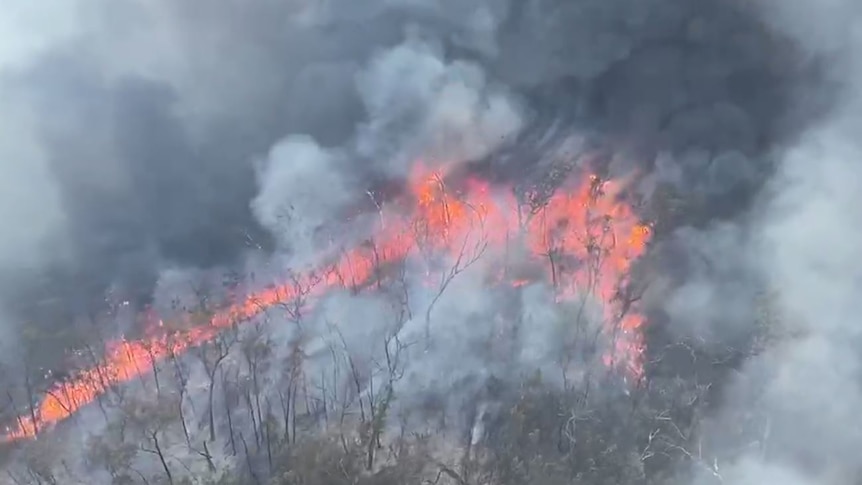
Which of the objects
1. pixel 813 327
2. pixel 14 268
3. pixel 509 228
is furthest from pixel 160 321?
pixel 813 327

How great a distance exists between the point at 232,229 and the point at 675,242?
15951 mm

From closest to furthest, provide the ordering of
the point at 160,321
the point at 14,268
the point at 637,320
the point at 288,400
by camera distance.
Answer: the point at 288,400, the point at 637,320, the point at 160,321, the point at 14,268

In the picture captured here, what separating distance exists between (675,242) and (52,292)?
71.2 feet

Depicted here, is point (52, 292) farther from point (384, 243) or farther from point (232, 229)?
point (384, 243)

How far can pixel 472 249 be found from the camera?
31906 mm

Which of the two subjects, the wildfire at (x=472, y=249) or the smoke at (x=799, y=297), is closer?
the smoke at (x=799, y=297)

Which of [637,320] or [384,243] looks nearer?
[637,320]

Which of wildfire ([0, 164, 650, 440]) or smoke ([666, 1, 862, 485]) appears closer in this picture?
smoke ([666, 1, 862, 485])

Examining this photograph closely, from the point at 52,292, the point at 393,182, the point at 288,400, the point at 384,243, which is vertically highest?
the point at 393,182

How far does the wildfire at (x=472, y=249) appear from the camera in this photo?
2892 centimetres

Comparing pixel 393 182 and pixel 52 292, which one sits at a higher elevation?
pixel 393 182

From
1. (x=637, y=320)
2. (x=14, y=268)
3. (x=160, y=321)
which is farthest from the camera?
(x=14, y=268)

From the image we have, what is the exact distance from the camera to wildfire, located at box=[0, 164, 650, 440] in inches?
1139

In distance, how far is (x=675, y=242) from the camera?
31.1 m
